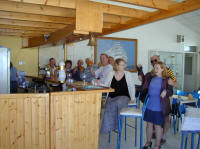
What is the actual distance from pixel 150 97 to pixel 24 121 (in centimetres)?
190

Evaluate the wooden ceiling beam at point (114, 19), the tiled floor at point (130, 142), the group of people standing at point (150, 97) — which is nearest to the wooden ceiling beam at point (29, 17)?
the wooden ceiling beam at point (114, 19)

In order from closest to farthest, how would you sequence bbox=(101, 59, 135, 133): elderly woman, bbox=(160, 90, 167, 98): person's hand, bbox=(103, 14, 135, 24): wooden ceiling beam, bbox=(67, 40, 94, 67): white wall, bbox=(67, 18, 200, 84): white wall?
bbox=(160, 90, 167, 98): person's hand < bbox=(101, 59, 135, 133): elderly woman < bbox=(103, 14, 135, 24): wooden ceiling beam < bbox=(67, 40, 94, 67): white wall < bbox=(67, 18, 200, 84): white wall

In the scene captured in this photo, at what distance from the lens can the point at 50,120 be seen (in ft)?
8.59

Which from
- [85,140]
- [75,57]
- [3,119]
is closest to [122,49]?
[75,57]

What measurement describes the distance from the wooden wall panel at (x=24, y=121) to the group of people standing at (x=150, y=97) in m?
1.07

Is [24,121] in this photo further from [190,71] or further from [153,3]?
[190,71]

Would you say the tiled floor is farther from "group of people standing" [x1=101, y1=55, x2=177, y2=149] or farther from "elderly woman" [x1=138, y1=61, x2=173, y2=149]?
"elderly woman" [x1=138, y1=61, x2=173, y2=149]

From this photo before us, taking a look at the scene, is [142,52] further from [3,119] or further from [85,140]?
[3,119]

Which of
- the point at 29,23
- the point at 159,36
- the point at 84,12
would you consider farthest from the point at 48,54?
the point at 159,36

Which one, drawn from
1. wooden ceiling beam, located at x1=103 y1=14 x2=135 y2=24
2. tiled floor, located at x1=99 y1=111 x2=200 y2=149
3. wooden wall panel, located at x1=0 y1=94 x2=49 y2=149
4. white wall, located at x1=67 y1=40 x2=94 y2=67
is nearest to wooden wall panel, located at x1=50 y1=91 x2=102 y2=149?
wooden wall panel, located at x1=0 y1=94 x2=49 y2=149

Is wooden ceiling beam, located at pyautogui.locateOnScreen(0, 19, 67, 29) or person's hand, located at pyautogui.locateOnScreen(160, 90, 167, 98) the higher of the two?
wooden ceiling beam, located at pyautogui.locateOnScreen(0, 19, 67, 29)

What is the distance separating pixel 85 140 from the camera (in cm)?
287

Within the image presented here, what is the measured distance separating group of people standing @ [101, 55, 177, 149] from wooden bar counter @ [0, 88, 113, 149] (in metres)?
0.42

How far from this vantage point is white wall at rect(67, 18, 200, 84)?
27.0 ft
